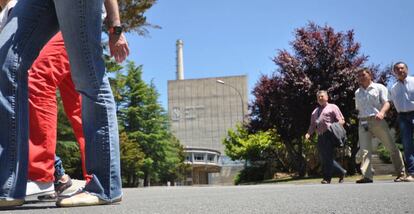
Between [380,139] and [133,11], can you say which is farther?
[133,11]

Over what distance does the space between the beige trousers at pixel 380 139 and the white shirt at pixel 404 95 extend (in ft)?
1.22

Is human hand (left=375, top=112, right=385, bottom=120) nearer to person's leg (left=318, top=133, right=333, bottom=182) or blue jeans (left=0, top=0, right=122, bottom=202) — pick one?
person's leg (left=318, top=133, right=333, bottom=182)

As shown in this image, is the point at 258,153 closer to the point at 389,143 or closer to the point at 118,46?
the point at 389,143

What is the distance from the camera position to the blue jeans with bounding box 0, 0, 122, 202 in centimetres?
297

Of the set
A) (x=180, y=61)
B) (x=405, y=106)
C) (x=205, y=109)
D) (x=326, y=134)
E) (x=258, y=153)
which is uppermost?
(x=180, y=61)

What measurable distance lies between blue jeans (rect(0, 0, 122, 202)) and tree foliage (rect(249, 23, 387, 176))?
16.4 metres

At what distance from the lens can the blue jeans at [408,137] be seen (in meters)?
7.82

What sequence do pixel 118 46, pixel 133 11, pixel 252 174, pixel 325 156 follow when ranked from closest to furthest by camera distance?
1. pixel 118 46
2. pixel 325 156
3. pixel 133 11
4. pixel 252 174

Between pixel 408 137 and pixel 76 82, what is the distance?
6030 millimetres

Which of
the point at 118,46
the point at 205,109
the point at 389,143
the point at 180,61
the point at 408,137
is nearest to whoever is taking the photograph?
the point at 118,46

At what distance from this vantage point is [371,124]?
8344 mm

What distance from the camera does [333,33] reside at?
20719mm

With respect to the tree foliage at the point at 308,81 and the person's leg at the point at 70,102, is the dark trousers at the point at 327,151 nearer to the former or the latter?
the person's leg at the point at 70,102

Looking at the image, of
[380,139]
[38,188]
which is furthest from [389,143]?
[38,188]
